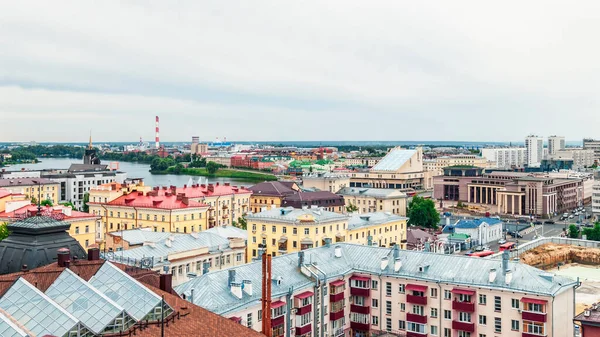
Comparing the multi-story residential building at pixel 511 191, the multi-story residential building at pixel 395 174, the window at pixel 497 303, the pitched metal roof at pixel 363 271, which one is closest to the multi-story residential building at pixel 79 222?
the pitched metal roof at pixel 363 271

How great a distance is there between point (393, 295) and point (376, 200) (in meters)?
41.1

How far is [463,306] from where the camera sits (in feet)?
73.8

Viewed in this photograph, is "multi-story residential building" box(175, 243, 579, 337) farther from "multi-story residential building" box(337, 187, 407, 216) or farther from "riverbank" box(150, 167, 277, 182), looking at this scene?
"riverbank" box(150, 167, 277, 182)

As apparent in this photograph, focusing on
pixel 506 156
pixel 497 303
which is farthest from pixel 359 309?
pixel 506 156

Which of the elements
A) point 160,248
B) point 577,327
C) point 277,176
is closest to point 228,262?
point 160,248

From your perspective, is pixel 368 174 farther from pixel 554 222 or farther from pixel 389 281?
pixel 389 281

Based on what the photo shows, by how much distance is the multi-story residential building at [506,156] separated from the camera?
164750 millimetres

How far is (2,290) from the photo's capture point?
1309 centimetres

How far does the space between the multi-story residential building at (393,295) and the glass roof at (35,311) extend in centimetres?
772

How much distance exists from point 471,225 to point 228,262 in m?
26.1

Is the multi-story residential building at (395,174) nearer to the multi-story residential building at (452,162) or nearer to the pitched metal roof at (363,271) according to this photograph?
the multi-story residential building at (452,162)

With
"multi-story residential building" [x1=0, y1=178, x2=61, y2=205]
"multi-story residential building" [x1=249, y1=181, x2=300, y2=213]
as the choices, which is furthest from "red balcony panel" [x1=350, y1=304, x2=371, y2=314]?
"multi-story residential building" [x1=0, y1=178, x2=61, y2=205]

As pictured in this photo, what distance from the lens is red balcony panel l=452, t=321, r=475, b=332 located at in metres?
22.4

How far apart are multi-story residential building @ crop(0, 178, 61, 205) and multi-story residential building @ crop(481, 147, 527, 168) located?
115795 millimetres
